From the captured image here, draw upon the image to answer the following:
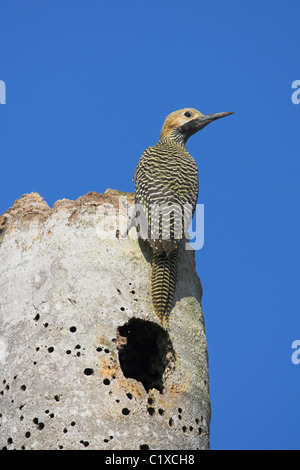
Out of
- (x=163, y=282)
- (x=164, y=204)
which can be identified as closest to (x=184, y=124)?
(x=164, y=204)

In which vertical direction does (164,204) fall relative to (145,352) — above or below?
above

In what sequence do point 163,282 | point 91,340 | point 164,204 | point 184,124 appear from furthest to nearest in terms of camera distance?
point 184,124
point 164,204
point 163,282
point 91,340

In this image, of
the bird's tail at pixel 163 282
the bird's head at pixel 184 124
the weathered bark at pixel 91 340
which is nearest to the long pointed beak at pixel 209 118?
the bird's head at pixel 184 124

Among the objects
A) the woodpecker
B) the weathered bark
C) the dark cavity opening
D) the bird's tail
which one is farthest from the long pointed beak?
the dark cavity opening

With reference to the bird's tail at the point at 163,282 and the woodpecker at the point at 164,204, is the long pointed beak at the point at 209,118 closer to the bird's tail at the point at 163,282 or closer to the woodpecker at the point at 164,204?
the woodpecker at the point at 164,204

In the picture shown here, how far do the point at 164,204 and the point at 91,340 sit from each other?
1.65m

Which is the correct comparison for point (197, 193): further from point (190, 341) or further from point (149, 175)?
point (190, 341)

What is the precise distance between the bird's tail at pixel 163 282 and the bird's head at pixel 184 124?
268cm

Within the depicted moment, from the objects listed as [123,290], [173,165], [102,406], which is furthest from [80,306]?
[173,165]

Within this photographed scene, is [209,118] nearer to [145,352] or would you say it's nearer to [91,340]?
[145,352]

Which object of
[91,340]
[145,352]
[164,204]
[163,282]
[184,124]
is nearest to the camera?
[91,340]

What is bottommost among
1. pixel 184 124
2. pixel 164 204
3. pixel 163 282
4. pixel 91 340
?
pixel 91 340

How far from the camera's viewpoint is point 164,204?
8.66 meters
